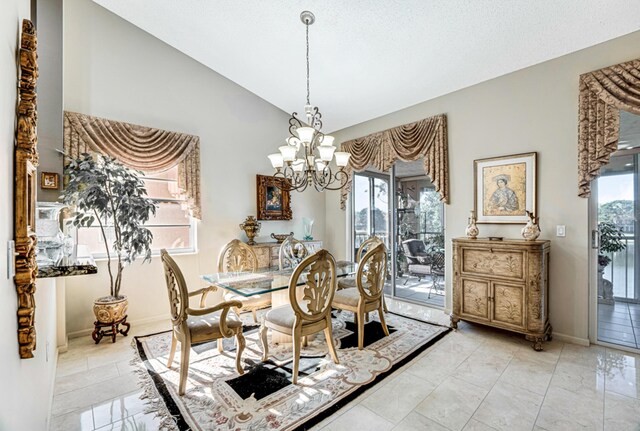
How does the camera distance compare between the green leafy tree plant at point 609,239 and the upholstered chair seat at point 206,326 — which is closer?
the upholstered chair seat at point 206,326

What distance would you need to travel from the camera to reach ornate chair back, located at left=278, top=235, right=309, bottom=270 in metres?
3.88

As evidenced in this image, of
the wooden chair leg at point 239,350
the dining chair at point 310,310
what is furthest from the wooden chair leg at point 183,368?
the dining chair at point 310,310

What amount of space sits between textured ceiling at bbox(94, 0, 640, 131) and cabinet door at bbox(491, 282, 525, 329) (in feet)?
8.34

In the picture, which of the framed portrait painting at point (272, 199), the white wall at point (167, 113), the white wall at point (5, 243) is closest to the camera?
the white wall at point (5, 243)

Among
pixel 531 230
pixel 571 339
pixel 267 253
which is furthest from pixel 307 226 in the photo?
pixel 571 339

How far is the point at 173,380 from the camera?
8.15ft

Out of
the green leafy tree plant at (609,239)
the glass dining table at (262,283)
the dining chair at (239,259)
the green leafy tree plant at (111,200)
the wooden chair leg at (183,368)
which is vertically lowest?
the wooden chair leg at (183,368)

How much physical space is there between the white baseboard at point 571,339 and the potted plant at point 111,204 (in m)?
4.71

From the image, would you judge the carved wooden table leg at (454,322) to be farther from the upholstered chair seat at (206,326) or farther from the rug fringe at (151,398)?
the rug fringe at (151,398)

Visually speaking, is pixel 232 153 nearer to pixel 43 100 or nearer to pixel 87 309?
pixel 43 100

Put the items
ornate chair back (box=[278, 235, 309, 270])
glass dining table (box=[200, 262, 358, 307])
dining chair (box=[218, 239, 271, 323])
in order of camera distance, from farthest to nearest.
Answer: ornate chair back (box=[278, 235, 309, 270])
dining chair (box=[218, 239, 271, 323])
glass dining table (box=[200, 262, 358, 307])

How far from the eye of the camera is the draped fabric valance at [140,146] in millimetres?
3309

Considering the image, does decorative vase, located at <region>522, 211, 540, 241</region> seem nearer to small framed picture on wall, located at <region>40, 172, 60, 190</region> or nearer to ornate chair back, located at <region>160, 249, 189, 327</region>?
ornate chair back, located at <region>160, 249, 189, 327</region>

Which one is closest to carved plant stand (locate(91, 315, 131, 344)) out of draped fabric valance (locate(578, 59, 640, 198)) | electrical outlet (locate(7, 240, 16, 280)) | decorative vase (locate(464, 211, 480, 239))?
electrical outlet (locate(7, 240, 16, 280))
